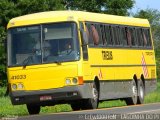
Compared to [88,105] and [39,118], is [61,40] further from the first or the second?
[39,118]

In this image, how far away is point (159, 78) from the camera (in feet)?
308

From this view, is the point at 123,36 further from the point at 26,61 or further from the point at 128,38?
the point at 26,61

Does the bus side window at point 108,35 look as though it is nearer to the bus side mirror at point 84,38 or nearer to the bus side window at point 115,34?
the bus side window at point 115,34

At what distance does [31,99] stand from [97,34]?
402 cm


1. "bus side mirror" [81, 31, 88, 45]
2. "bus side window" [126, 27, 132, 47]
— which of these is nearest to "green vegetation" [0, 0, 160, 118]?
"bus side window" [126, 27, 132, 47]

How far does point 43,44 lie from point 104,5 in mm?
36995

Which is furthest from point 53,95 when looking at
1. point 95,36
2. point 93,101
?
point 95,36

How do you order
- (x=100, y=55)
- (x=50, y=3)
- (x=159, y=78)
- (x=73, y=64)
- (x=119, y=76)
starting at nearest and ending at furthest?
(x=73, y=64) < (x=100, y=55) < (x=119, y=76) < (x=50, y=3) < (x=159, y=78)

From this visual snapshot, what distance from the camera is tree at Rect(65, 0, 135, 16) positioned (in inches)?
2373

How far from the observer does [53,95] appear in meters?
24.2

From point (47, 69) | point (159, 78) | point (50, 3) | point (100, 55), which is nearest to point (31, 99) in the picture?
point (47, 69)

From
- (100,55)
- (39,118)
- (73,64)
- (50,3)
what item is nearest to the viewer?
(39,118)

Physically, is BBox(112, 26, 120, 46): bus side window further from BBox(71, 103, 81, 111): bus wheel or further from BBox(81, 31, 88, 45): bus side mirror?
BBox(81, 31, 88, 45): bus side mirror

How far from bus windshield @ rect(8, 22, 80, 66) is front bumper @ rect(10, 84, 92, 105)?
90cm
